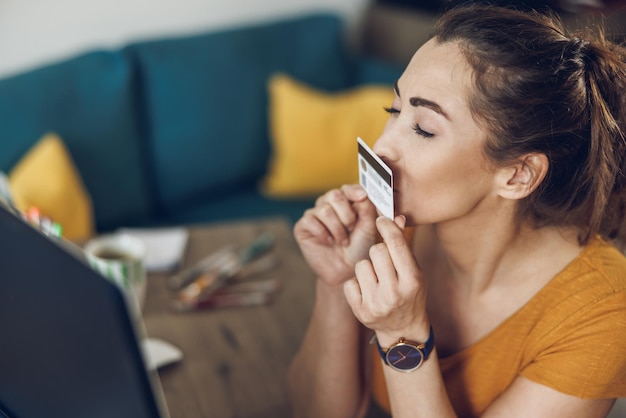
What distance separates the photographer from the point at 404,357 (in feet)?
3.02

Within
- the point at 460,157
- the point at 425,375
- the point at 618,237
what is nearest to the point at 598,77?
the point at 460,157

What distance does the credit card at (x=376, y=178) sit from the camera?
870 millimetres

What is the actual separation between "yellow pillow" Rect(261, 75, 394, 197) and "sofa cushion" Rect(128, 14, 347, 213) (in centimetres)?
9

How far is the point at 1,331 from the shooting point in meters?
0.69

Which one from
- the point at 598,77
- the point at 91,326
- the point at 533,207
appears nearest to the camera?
the point at 91,326

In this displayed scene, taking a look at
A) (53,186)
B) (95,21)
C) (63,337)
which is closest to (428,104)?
Answer: (63,337)

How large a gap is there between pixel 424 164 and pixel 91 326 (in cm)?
53

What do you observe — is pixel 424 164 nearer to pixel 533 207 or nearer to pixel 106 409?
pixel 533 207

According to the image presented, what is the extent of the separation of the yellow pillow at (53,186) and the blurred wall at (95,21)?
36 cm

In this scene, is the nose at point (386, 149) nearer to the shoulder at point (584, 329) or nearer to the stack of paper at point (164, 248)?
the shoulder at point (584, 329)

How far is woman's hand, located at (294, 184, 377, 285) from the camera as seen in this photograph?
3.59ft

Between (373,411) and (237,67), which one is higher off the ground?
(237,67)

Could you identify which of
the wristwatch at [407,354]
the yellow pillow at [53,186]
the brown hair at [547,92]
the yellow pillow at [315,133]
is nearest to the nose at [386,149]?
the brown hair at [547,92]

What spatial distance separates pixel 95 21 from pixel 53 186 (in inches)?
29.3
